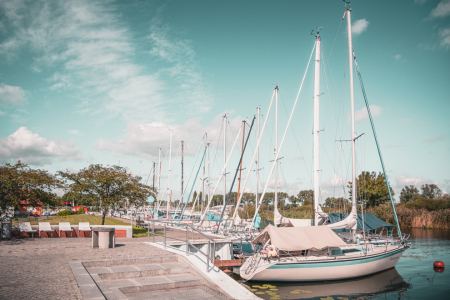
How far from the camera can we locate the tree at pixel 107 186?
2479 cm

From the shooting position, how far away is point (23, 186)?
58.3ft

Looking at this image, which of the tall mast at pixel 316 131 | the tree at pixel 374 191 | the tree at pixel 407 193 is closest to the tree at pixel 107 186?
the tall mast at pixel 316 131

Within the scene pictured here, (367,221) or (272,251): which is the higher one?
(367,221)

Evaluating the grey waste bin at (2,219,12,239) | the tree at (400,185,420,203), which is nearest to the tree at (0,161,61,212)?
the grey waste bin at (2,219,12,239)

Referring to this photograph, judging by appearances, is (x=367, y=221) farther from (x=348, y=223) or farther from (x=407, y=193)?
(x=407, y=193)

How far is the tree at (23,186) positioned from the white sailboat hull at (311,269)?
13158 mm

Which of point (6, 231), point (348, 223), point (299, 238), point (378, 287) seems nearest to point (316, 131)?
point (348, 223)

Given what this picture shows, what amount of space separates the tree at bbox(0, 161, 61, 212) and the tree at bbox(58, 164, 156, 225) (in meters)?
4.53

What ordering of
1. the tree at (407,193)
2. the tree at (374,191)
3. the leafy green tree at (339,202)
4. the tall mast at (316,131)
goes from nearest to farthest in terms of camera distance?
the tall mast at (316,131), the leafy green tree at (339,202), the tree at (374,191), the tree at (407,193)

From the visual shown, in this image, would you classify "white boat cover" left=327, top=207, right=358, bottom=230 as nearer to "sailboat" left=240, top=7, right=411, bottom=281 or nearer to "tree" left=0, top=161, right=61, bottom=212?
"sailboat" left=240, top=7, right=411, bottom=281

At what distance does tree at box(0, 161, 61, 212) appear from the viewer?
17.2m

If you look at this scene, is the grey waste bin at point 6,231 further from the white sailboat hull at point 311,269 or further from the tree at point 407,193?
the tree at point 407,193

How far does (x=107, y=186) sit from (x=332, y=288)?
19.0 metres

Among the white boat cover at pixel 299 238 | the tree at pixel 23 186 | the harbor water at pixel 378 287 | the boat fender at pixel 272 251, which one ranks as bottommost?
the harbor water at pixel 378 287
